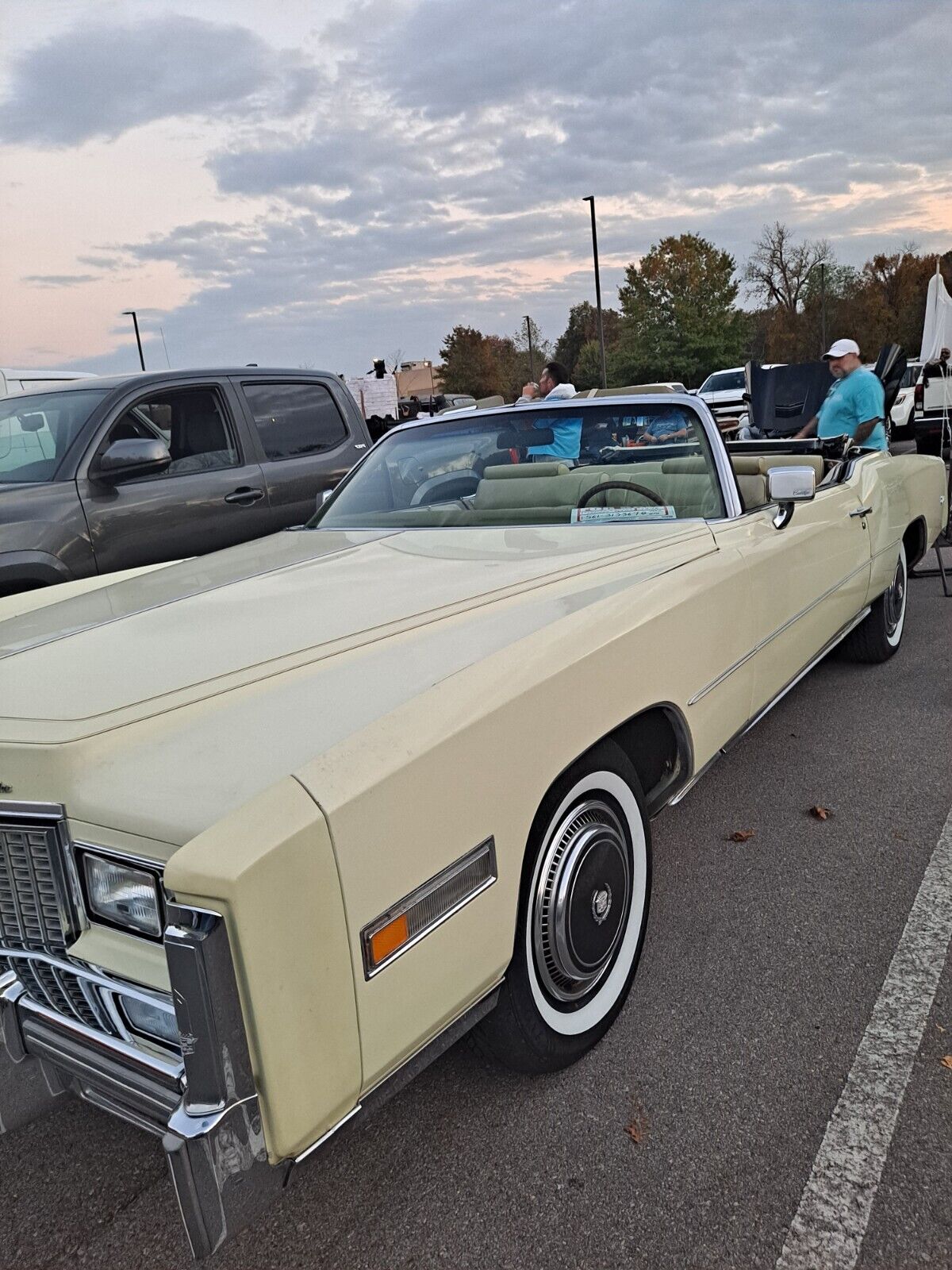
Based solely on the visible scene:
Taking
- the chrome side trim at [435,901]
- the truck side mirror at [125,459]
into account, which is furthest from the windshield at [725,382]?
the chrome side trim at [435,901]

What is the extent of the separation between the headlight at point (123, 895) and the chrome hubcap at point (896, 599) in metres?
4.46

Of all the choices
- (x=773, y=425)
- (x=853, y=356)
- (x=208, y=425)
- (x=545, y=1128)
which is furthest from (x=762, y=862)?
(x=773, y=425)

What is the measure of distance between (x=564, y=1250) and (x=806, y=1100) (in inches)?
26.0

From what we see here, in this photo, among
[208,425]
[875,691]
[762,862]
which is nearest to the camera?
[762,862]

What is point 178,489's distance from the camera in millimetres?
5246

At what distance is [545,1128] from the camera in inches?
82.0

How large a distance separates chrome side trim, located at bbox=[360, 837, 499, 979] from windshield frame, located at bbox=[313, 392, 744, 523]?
1.72 meters

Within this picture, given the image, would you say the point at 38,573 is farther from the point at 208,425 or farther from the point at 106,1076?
the point at 106,1076

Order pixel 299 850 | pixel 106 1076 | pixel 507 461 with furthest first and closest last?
1. pixel 507 461
2. pixel 106 1076
3. pixel 299 850

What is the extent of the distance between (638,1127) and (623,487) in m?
2.04

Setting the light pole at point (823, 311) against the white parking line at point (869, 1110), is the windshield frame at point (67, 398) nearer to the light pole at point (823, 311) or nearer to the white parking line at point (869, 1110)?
the white parking line at point (869, 1110)

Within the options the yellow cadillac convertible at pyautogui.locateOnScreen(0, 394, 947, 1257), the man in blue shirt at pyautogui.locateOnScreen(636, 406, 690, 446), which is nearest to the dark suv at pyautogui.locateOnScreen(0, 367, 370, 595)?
the yellow cadillac convertible at pyautogui.locateOnScreen(0, 394, 947, 1257)

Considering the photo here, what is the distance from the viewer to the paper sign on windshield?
3.25 meters

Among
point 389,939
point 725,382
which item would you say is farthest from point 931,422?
point 725,382
